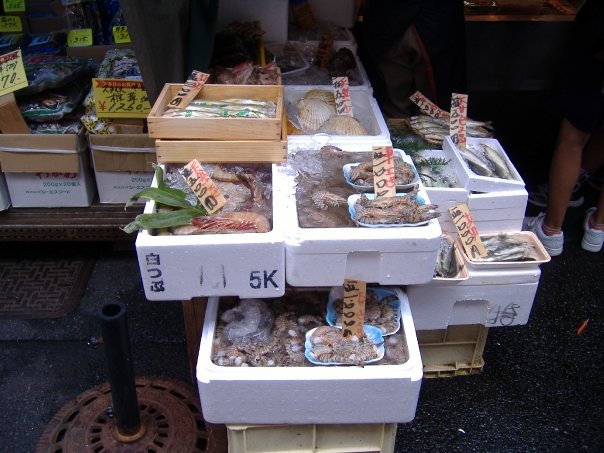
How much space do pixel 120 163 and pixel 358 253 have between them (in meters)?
1.96

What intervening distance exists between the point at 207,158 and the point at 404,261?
95cm

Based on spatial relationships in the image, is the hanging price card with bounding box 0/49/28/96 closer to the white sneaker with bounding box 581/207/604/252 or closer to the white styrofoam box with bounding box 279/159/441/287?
the white styrofoam box with bounding box 279/159/441/287

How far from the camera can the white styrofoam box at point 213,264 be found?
2.04 metres

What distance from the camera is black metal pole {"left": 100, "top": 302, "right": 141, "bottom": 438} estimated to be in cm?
220

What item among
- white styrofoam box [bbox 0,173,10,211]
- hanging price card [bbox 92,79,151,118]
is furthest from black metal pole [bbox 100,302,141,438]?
white styrofoam box [bbox 0,173,10,211]

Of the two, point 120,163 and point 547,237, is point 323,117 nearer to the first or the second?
point 120,163

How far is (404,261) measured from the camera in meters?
2.15

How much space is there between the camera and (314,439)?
2.23 m

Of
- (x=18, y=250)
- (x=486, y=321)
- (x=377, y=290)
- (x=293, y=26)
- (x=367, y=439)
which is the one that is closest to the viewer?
(x=367, y=439)

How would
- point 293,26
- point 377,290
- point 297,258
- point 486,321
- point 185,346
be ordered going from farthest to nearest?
1. point 293,26
2. point 185,346
3. point 486,321
4. point 377,290
5. point 297,258

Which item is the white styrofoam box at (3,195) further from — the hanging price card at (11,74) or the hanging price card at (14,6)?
the hanging price card at (14,6)

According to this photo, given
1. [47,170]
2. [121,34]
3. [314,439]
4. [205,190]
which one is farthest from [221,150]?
[121,34]

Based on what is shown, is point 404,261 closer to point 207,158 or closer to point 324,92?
point 207,158

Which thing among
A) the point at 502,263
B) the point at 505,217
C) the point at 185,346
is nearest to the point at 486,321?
the point at 502,263
